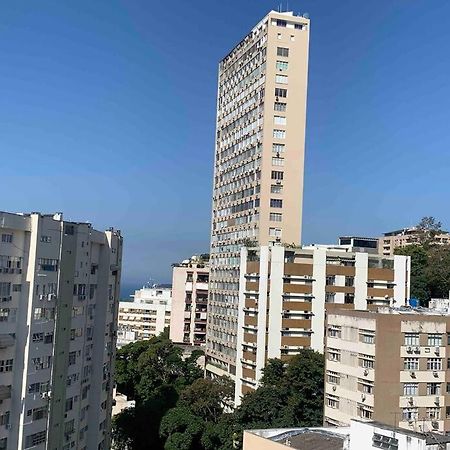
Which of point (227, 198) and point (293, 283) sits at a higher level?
point (227, 198)

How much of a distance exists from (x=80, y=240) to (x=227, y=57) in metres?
37.5

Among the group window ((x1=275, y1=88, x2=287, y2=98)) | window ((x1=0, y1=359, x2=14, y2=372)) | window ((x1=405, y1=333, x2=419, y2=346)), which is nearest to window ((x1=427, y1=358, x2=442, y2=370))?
window ((x1=405, y1=333, x2=419, y2=346))

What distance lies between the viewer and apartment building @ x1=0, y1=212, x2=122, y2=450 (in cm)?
2700

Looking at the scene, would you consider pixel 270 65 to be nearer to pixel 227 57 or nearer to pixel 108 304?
pixel 227 57

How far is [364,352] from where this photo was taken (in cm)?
3070

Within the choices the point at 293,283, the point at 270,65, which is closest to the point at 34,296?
the point at 293,283

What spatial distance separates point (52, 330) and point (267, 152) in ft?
92.9

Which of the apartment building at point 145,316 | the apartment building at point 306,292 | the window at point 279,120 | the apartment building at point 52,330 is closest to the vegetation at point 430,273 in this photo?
the apartment building at point 306,292

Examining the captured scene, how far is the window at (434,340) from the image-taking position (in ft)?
101

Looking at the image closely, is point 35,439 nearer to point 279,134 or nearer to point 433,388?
point 433,388

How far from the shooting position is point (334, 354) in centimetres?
3278

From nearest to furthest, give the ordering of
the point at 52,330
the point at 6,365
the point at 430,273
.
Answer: the point at 6,365
the point at 52,330
the point at 430,273

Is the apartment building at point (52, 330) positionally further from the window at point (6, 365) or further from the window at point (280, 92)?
the window at point (280, 92)

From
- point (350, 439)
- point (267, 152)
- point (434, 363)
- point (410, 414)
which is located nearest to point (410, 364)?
point (434, 363)
